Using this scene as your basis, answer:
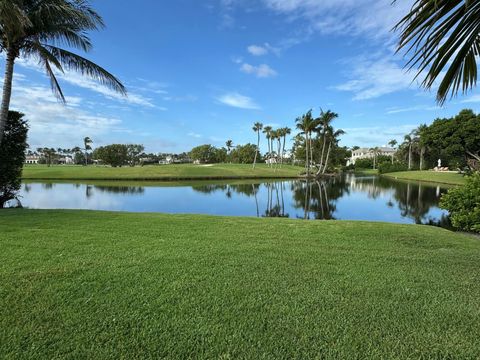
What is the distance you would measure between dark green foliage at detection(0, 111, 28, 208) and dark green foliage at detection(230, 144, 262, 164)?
88.4 metres

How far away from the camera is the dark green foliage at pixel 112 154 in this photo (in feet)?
283

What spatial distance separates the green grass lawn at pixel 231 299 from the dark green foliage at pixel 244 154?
94.2 metres

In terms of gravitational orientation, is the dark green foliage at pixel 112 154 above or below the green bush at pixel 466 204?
above

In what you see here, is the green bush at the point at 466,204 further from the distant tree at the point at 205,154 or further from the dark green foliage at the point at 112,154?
the distant tree at the point at 205,154

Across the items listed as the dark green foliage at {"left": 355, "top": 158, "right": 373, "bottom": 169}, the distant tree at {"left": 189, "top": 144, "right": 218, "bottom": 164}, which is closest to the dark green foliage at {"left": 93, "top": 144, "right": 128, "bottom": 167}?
the distant tree at {"left": 189, "top": 144, "right": 218, "bottom": 164}

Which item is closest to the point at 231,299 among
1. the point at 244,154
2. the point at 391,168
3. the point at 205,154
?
the point at 391,168

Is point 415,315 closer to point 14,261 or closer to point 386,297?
point 386,297

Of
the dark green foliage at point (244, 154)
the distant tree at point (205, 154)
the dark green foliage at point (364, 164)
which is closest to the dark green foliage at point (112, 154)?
the distant tree at point (205, 154)

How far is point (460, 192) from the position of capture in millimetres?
10016

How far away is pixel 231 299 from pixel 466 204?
1009 centimetres

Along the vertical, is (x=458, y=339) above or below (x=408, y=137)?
below

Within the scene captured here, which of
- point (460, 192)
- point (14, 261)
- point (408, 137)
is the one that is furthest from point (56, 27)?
point (408, 137)

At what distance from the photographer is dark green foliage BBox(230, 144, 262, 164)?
9994cm

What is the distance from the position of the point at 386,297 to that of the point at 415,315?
40cm
